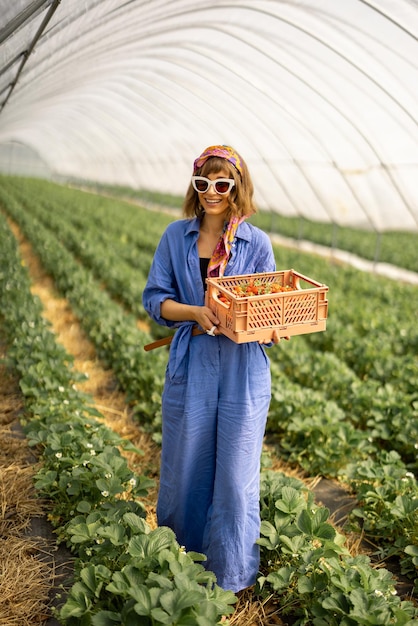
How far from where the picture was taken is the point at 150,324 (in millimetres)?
7742

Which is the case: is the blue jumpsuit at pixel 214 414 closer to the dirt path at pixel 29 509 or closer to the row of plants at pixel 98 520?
the row of plants at pixel 98 520

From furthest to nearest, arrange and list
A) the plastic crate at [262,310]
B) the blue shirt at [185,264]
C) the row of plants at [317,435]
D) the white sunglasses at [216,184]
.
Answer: the row of plants at [317,435]
the blue shirt at [185,264]
the white sunglasses at [216,184]
the plastic crate at [262,310]

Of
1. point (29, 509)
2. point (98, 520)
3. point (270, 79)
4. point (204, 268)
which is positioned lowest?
point (29, 509)

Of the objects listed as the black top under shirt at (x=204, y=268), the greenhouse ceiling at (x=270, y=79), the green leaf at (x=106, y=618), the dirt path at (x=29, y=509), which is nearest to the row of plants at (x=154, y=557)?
the green leaf at (x=106, y=618)

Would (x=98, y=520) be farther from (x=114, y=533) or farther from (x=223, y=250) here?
(x=223, y=250)

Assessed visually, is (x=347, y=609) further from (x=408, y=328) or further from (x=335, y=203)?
(x=335, y=203)

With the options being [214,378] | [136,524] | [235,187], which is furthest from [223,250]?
[136,524]

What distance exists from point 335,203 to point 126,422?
26.6 ft

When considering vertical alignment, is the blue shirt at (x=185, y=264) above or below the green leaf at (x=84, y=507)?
above

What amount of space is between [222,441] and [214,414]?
4.6 inches

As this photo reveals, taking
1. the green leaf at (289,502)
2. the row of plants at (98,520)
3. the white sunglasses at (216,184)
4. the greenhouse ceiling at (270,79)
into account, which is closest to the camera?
the row of plants at (98,520)

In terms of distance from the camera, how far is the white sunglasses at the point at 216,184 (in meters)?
2.62

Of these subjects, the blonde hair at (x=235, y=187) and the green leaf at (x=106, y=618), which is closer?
the green leaf at (x=106, y=618)

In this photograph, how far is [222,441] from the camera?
8.93 ft
